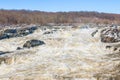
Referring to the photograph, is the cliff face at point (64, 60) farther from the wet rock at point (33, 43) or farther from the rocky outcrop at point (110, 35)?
the rocky outcrop at point (110, 35)

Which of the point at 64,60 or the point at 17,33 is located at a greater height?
the point at 17,33

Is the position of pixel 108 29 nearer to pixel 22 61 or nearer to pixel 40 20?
pixel 22 61

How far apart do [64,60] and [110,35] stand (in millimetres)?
16397

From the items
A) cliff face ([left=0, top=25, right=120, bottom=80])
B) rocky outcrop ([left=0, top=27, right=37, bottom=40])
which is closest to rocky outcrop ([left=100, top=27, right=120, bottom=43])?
cliff face ([left=0, top=25, right=120, bottom=80])

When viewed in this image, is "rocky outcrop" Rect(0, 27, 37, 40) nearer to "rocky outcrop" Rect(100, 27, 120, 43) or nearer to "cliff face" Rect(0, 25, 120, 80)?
"cliff face" Rect(0, 25, 120, 80)

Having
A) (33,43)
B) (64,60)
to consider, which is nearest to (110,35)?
(33,43)

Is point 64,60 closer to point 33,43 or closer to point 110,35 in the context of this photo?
point 33,43

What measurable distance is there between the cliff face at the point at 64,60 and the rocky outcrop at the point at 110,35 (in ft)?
3.10

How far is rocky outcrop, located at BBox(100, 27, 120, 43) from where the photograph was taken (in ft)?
183

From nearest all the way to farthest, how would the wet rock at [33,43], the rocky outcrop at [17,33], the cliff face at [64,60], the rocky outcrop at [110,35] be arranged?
the cliff face at [64,60] < the wet rock at [33,43] < the rocky outcrop at [110,35] < the rocky outcrop at [17,33]

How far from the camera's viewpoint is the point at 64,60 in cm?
4419

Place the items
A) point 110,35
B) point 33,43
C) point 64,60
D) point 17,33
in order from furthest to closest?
1. point 17,33
2. point 110,35
3. point 33,43
4. point 64,60

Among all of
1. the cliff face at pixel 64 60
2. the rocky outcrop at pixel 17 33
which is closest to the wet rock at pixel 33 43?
the cliff face at pixel 64 60

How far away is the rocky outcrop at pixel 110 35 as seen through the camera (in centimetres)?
5578
